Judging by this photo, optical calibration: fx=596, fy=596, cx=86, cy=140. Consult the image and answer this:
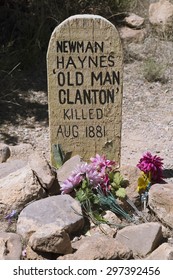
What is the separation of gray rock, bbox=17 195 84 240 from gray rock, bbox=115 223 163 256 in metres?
0.27

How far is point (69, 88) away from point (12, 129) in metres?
1.47

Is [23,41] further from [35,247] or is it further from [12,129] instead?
[35,247]

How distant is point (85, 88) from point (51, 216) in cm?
104

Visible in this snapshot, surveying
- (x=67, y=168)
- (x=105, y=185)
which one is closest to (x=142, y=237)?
(x=105, y=185)

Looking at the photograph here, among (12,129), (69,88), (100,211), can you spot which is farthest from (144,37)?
(100,211)

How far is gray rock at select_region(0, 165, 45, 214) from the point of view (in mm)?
3666

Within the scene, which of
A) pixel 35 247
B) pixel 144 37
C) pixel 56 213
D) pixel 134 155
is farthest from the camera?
pixel 144 37

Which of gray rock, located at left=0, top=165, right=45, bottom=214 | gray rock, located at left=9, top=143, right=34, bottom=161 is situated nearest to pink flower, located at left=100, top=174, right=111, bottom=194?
gray rock, located at left=0, top=165, right=45, bottom=214

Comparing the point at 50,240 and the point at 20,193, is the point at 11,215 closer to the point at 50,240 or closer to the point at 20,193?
the point at 20,193

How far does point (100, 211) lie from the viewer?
3756 millimetres

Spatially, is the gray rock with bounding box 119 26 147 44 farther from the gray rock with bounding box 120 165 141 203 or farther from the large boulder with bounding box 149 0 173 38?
the gray rock with bounding box 120 165 141 203

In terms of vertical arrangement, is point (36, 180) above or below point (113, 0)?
below

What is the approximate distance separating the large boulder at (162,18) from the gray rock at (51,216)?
4.12 metres

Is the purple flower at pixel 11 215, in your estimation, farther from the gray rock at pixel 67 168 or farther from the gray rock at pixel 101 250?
the gray rock at pixel 101 250
